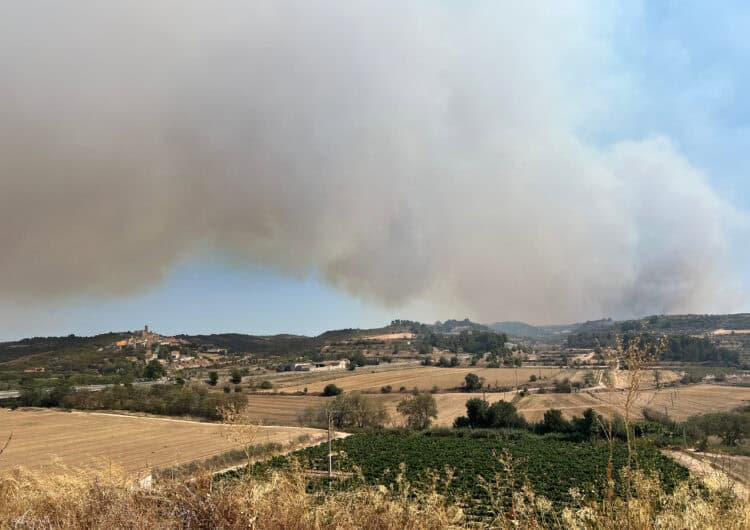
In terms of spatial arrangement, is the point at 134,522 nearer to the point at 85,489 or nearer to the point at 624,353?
the point at 85,489

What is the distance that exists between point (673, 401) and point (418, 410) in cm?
3939

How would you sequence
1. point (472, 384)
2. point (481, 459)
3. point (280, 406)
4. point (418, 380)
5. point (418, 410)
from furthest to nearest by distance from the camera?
point (418, 380) < point (472, 384) < point (280, 406) < point (418, 410) < point (481, 459)

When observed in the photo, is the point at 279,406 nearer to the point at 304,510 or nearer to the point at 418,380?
the point at 418,380

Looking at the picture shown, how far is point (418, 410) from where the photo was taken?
221 ft

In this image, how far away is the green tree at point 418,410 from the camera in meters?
66.2

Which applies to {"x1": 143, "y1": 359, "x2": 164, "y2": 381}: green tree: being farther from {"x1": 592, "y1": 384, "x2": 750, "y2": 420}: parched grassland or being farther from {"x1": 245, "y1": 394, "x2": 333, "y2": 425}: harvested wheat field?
{"x1": 592, "y1": 384, "x2": 750, "y2": 420}: parched grassland

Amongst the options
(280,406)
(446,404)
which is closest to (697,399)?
(446,404)

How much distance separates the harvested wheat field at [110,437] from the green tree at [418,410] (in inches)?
549

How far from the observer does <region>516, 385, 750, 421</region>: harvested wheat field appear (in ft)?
206

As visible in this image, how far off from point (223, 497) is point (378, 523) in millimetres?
1540

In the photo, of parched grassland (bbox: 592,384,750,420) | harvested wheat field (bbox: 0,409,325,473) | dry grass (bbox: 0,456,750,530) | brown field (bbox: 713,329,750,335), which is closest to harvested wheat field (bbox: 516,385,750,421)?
parched grassland (bbox: 592,384,750,420)

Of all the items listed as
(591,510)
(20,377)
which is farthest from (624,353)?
(20,377)

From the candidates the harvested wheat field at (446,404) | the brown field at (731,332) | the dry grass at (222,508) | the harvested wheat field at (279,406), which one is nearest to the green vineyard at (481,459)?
the harvested wheat field at (446,404)

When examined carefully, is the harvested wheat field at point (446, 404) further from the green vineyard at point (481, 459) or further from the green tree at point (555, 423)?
the green tree at point (555, 423)
